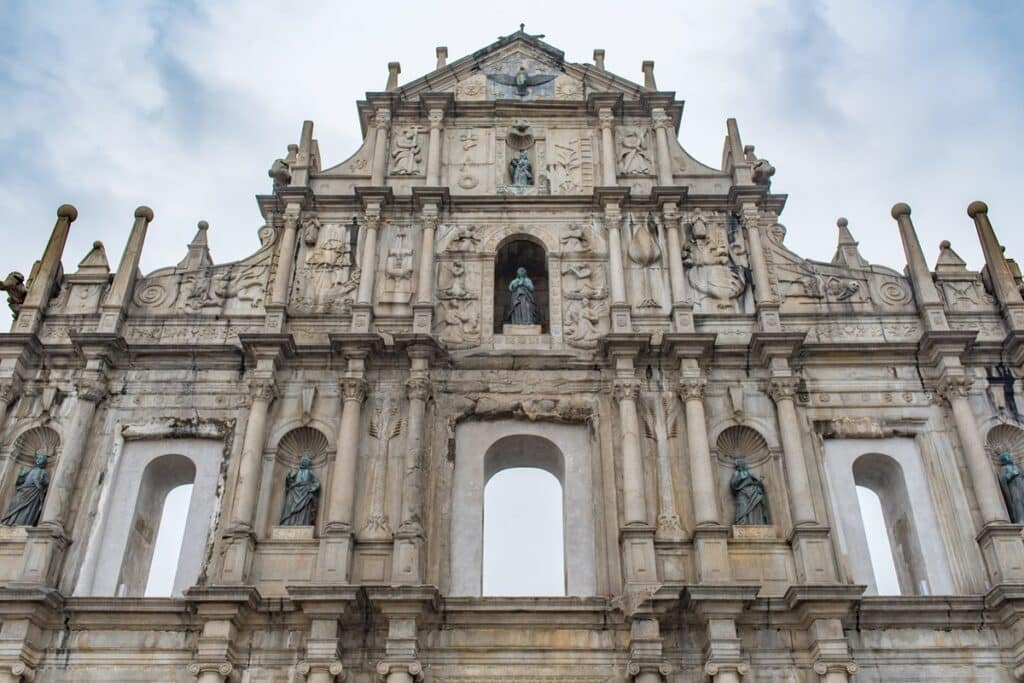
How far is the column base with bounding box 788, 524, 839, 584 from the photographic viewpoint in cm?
1212

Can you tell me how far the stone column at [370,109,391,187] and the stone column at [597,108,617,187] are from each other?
3697 millimetres

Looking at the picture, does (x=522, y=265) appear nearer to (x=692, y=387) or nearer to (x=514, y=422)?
(x=514, y=422)

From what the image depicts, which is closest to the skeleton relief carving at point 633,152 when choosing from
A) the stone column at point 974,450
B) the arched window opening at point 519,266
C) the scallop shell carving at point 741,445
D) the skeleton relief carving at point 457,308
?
the arched window opening at point 519,266

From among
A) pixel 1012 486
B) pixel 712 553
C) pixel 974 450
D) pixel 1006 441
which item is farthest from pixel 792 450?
pixel 1006 441

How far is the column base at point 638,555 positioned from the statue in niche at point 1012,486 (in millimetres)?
4862

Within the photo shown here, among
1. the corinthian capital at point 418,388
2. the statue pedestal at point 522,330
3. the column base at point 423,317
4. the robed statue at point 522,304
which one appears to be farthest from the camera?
the robed statue at point 522,304

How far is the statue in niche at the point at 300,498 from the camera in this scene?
1309cm

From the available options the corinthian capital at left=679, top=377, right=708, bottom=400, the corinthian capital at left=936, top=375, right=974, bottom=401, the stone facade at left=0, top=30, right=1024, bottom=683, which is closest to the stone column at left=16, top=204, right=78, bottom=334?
the stone facade at left=0, top=30, right=1024, bottom=683

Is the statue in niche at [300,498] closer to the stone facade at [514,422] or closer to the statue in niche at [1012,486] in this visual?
the stone facade at [514,422]

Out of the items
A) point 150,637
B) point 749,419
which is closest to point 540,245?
point 749,419

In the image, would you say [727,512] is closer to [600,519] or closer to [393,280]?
[600,519]

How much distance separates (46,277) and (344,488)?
608 centimetres

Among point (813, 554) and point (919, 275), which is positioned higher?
point (919, 275)

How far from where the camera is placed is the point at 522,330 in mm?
14906
